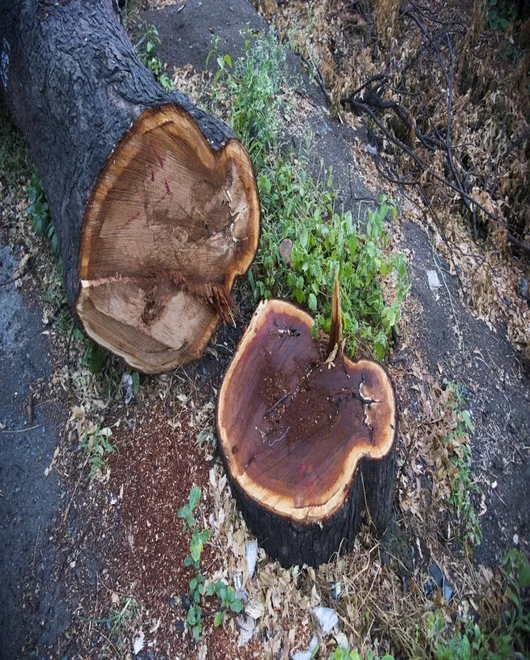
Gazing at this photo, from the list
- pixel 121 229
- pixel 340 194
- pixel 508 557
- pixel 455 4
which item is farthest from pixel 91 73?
pixel 455 4

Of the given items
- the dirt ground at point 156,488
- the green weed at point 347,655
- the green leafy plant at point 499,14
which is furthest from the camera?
the green leafy plant at point 499,14

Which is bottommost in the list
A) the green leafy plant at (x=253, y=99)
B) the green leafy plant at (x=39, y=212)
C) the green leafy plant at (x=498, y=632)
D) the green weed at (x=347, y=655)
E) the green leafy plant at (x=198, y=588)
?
the green leafy plant at (x=198, y=588)

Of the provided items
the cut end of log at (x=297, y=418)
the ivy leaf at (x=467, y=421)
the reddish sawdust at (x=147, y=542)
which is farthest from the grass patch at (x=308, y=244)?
the reddish sawdust at (x=147, y=542)

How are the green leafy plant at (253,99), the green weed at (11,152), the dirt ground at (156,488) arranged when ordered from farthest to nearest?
the green weed at (11,152)
the green leafy plant at (253,99)
the dirt ground at (156,488)

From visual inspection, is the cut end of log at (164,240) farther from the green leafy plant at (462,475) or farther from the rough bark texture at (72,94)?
the green leafy plant at (462,475)

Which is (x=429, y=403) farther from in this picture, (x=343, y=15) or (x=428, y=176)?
(x=343, y=15)

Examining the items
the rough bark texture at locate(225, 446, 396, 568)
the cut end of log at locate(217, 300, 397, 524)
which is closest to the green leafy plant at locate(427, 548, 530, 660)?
the rough bark texture at locate(225, 446, 396, 568)

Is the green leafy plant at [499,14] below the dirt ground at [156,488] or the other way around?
the other way around
